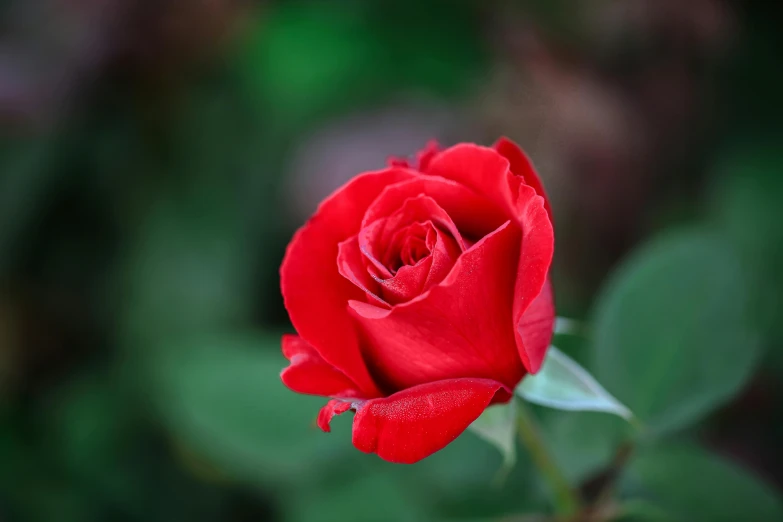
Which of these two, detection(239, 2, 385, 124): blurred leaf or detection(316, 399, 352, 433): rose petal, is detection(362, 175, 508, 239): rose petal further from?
detection(239, 2, 385, 124): blurred leaf

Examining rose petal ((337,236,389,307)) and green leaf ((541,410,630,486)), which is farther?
green leaf ((541,410,630,486))

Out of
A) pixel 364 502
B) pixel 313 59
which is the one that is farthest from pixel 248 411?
pixel 313 59

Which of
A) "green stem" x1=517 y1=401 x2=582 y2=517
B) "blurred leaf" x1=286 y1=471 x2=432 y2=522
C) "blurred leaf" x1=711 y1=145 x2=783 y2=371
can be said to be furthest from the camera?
"blurred leaf" x1=711 y1=145 x2=783 y2=371

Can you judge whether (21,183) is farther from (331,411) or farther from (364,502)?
(331,411)

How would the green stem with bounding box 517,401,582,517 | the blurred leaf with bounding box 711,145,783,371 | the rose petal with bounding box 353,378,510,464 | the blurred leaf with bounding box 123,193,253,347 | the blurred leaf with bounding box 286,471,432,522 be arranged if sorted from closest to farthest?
the rose petal with bounding box 353,378,510,464
the green stem with bounding box 517,401,582,517
the blurred leaf with bounding box 286,471,432,522
the blurred leaf with bounding box 711,145,783,371
the blurred leaf with bounding box 123,193,253,347

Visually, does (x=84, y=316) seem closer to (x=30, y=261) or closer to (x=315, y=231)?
(x=30, y=261)

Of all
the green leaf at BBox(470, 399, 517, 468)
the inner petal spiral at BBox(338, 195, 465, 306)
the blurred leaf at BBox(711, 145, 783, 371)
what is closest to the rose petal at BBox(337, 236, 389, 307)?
the inner petal spiral at BBox(338, 195, 465, 306)

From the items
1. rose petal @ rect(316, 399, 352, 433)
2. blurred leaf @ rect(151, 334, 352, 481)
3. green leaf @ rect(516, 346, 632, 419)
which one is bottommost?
blurred leaf @ rect(151, 334, 352, 481)

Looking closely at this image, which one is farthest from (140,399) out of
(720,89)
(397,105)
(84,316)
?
(720,89)
